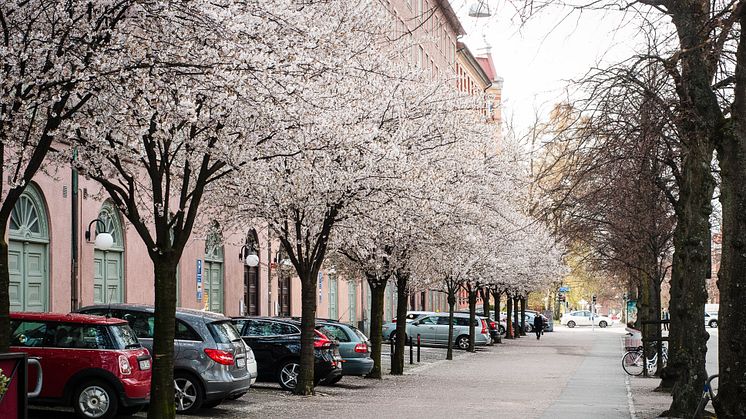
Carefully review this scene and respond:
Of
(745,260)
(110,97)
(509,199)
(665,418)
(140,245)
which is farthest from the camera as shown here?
(509,199)

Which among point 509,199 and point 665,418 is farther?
point 509,199

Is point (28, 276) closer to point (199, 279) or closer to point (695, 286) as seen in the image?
point (199, 279)

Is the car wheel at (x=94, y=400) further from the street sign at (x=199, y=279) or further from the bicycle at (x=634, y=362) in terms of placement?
the bicycle at (x=634, y=362)

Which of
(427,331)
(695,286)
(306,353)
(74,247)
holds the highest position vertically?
(74,247)

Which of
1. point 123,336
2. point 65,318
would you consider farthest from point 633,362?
point 65,318

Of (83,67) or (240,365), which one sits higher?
(83,67)

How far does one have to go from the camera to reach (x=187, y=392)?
57.2ft

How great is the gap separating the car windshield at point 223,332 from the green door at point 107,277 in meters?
8.52

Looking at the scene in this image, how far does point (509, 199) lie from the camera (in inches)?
1614

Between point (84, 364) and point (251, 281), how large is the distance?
73.2 feet

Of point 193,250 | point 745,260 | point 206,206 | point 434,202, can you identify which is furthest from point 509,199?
point 745,260

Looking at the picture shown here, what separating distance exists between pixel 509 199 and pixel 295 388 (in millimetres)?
20701

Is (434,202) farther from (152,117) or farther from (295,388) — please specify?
(152,117)

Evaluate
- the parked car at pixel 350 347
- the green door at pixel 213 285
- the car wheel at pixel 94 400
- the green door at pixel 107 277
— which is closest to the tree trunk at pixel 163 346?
the car wheel at pixel 94 400
